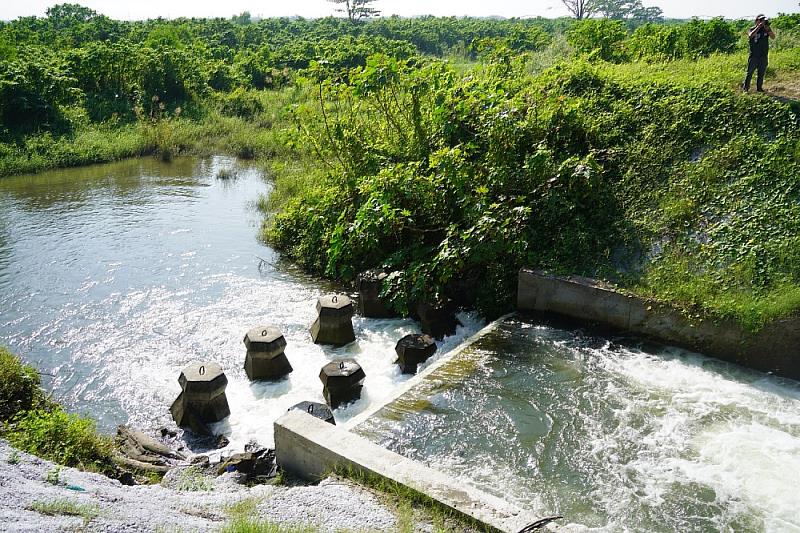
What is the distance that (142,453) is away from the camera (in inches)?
267

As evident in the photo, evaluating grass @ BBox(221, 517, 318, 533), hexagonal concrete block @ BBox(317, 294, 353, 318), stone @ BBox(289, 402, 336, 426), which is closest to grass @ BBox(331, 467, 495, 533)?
grass @ BBox(221, 517, 318, 533)

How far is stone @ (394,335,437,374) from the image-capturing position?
8.45m

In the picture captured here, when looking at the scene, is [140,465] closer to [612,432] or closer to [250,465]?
[250,465]

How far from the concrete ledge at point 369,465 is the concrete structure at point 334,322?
2.85 meters

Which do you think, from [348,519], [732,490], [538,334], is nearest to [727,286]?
[538,334]

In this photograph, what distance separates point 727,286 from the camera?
8.19 metres

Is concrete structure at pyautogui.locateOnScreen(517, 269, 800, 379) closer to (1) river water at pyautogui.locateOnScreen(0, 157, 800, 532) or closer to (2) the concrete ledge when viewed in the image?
(1) river water at pyautogui.locateOnScreen(0, 157, 800, 532)

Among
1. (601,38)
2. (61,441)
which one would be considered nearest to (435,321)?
(61,441)

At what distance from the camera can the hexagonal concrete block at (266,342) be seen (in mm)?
8242

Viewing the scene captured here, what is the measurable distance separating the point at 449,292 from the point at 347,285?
87.1 inches

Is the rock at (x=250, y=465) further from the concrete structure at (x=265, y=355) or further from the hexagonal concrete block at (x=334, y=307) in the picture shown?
the hexagonal concrete block at (x=334, y=307)

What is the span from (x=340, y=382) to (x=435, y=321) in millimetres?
2100

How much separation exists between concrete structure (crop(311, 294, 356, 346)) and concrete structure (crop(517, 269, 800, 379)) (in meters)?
2.50

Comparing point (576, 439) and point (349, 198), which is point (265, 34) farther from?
point (576, 439)
